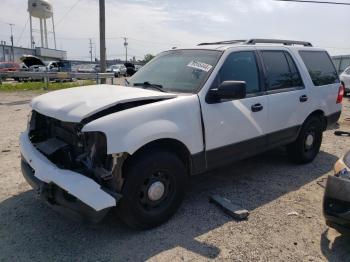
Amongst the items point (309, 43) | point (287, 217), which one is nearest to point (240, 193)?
point (287, 217)

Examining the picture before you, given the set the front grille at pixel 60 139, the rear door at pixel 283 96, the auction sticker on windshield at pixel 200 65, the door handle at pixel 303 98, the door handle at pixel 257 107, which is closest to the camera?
the front grille at pixel 60 139

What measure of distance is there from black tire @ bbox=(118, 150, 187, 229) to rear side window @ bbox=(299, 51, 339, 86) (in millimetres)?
3136

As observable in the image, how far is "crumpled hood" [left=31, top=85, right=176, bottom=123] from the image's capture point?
3283mm

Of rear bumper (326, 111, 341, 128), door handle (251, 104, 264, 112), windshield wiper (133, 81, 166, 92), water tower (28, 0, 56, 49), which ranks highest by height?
water tower (28, 0, 56, 49)

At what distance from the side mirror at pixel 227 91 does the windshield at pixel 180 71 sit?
0.18 metres

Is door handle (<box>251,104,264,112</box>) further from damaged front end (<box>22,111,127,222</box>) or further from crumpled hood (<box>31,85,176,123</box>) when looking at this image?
damaged front end (<box>22,111,127,222</box>)

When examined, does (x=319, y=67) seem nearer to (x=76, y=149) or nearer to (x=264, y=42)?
(x=264, y=42)

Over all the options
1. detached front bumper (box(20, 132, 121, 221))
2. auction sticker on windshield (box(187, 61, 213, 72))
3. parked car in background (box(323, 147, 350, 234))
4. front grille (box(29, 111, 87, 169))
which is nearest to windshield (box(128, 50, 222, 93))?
auction sticker on windshield (box(187, 61, 213, 72))

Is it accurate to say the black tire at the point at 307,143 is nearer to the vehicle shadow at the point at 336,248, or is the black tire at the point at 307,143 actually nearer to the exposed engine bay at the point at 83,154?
the vehicle shadow at the point at 336,248

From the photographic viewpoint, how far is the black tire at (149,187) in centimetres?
337

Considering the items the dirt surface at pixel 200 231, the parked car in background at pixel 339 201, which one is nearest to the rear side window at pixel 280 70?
the dirt surface at pixel 200 231

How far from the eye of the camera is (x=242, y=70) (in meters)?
4.57

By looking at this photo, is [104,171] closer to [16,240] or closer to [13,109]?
[16,240]

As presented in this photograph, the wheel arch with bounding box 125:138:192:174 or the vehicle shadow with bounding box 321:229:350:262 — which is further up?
the wheel arch with bounding box 125:138:192:174
